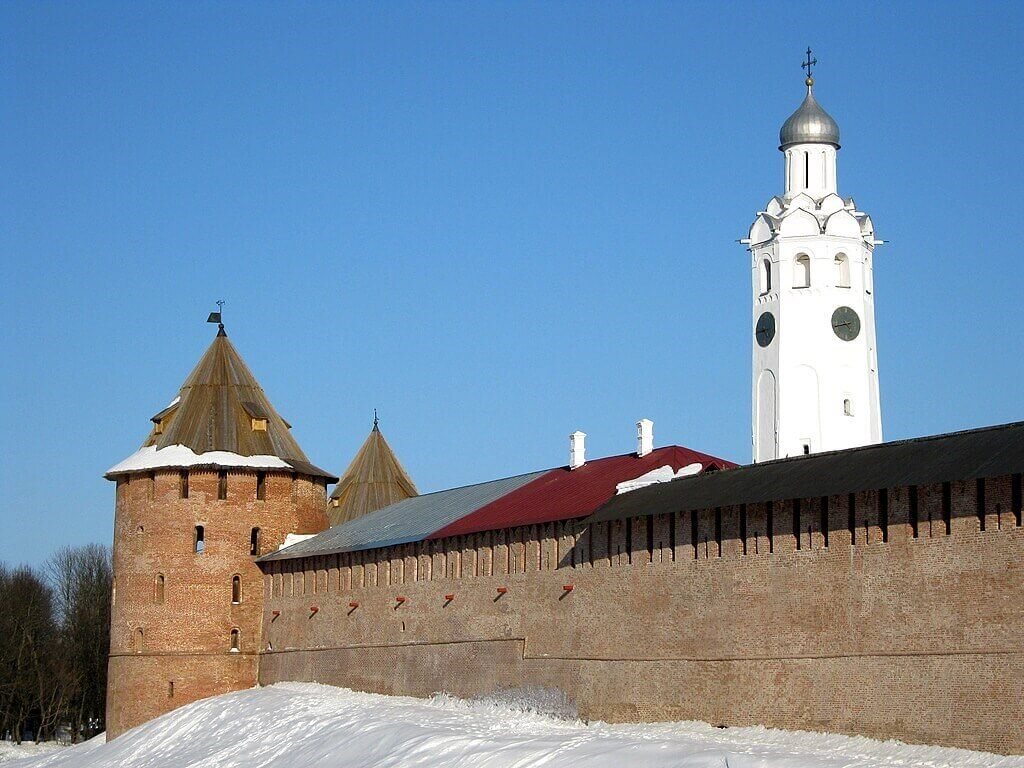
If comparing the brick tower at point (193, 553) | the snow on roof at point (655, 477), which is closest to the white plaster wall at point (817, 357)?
the brick tower at point (193, 553)

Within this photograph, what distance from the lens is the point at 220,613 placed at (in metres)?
39.0

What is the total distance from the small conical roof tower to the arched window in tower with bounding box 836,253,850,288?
13.0m

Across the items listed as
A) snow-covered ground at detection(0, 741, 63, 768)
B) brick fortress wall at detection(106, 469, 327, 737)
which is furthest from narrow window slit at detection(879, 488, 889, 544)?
snow-covered ground at detection(0, 741, 63, 768)

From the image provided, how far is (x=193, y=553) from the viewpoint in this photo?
128 ft

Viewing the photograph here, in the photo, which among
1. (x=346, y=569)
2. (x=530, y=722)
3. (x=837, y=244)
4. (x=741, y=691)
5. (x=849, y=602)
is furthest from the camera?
(x=837, y=244)

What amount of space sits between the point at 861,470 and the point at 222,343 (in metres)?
21.7

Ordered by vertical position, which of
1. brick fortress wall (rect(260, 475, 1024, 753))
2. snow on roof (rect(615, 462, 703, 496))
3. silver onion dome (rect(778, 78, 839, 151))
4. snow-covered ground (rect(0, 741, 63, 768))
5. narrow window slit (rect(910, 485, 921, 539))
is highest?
silver onion dome (rect(778, 78, 839, 151))

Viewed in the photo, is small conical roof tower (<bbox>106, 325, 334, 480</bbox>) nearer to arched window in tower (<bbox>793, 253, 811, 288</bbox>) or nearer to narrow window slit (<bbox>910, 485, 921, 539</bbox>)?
arched window in tower (<bbox>793, 253, 811, 288</bbox>)

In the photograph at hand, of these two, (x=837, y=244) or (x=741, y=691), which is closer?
(x=741, y=691)

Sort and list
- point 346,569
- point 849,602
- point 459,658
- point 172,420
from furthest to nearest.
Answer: point 172,420 → point 346,569 → point 459,658 → point 849,602

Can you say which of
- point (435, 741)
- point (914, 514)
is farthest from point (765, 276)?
point (914, 514)

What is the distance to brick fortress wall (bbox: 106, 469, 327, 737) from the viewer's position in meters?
38.6

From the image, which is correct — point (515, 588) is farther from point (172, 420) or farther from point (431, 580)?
point (172, 420)

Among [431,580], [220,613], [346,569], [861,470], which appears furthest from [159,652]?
[861,470]
